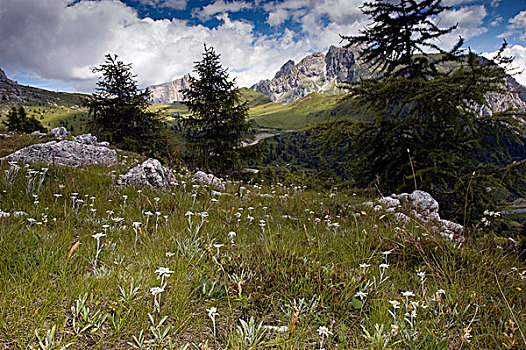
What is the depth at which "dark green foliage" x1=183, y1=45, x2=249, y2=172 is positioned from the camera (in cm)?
2430

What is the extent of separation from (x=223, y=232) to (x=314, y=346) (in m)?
2.59

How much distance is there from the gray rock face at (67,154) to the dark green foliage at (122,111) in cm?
1482

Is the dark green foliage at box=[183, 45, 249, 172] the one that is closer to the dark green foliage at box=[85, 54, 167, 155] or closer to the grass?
the dark green foliage at box=[85, 54, 167, 155]

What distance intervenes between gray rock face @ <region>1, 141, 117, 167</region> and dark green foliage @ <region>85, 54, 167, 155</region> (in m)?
14.8

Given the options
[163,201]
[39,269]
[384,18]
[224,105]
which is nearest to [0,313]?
[39,269]

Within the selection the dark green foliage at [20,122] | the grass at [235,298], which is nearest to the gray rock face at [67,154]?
the grass at [235,298]

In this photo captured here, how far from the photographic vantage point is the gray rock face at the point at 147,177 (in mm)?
7738

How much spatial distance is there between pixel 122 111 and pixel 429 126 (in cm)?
2694

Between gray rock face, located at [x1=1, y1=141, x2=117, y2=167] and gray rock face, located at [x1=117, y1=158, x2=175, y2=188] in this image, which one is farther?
gray rock face, located at [x1=1, y1=141, x2=117, y2=167]

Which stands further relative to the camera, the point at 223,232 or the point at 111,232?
the point at 223,232

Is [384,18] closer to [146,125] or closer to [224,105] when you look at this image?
[224,105]

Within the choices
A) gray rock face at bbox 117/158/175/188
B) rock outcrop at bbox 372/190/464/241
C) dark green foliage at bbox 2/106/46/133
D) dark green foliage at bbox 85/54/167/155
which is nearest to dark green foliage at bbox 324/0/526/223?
rock outcrop at bbox 372/190/464/241

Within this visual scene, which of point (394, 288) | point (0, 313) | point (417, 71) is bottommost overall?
point (394, 288)

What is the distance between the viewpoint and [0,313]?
197 cm
